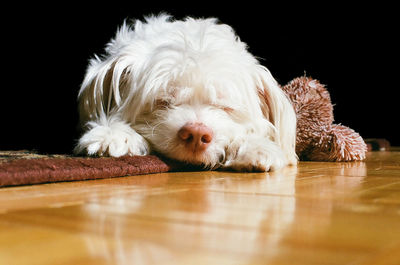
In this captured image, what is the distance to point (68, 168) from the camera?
1.16 metres

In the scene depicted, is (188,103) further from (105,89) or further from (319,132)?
(319,132)

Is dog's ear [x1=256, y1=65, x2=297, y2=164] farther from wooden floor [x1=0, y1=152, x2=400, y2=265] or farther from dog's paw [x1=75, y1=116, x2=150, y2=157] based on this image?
wooden floor [x1=0, y1=152, x2=400, y2=265]

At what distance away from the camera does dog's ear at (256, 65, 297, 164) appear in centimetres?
189

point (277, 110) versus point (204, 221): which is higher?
point (277, 110)

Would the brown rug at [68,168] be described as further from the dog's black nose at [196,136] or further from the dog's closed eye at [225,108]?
the dog's closed eye at [225,108]

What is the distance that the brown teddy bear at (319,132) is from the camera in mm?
2191

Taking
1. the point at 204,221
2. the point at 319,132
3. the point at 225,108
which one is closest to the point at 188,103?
the point at 225,108

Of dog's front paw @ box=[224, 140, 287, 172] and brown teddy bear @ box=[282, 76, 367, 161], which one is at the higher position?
brown teddy bear @ box=[282, 76, 367, 161]

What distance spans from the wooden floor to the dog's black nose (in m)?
0.54

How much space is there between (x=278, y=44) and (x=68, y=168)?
11.0 ft

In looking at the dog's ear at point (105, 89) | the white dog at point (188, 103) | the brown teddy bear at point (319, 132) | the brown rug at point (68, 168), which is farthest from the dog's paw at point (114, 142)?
the brown teddy bear at point (319, 132)

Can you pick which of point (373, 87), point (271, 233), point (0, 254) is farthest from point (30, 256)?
point (373, 87)

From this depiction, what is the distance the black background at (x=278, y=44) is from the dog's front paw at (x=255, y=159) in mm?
1503

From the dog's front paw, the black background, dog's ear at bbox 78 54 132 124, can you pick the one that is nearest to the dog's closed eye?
the dog's front paw
